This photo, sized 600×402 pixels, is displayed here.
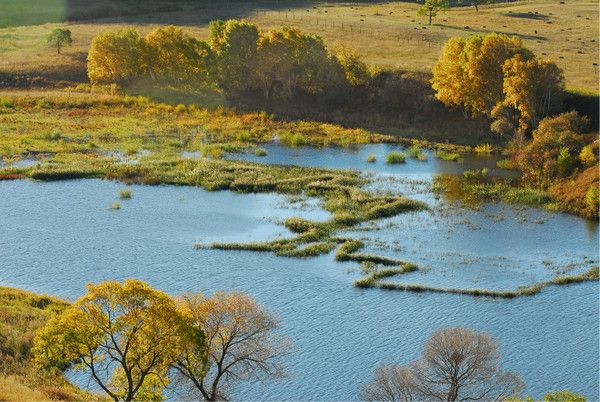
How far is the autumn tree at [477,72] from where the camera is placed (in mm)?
99250

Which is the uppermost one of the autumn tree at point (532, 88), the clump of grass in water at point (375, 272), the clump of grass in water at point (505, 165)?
the autumn tree at point (532, 88)

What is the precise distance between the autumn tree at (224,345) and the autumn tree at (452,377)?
5420 mm

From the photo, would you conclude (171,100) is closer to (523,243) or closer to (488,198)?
(488,198)

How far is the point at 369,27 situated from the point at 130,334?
359ft

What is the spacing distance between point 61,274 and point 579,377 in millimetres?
32522

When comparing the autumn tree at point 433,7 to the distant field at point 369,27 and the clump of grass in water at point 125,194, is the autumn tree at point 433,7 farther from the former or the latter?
the clump of grass in water at point 125,194

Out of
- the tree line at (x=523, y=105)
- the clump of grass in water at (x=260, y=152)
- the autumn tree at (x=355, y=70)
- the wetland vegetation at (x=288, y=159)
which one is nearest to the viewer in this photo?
the wetland vegetation at (x=288, y=159)

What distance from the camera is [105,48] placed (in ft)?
398

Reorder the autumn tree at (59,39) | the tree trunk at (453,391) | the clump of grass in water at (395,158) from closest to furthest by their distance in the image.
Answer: the tree trunk at (453,391) → the clump of grass in water at (395,158) → the autumn tree at (59,39)

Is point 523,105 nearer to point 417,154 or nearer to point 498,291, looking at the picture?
point 417,154

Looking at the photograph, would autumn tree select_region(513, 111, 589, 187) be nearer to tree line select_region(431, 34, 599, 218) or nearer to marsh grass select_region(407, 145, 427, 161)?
tree line select_region(431, 34, 599, 218)

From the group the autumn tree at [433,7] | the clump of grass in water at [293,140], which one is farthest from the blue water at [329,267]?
the autumn tree at [433,7]

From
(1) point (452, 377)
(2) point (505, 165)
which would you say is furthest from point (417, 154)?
(1) point (452, 377)

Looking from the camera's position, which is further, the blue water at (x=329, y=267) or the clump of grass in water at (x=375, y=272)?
the clump of grass in water at (x=375, y=272)
